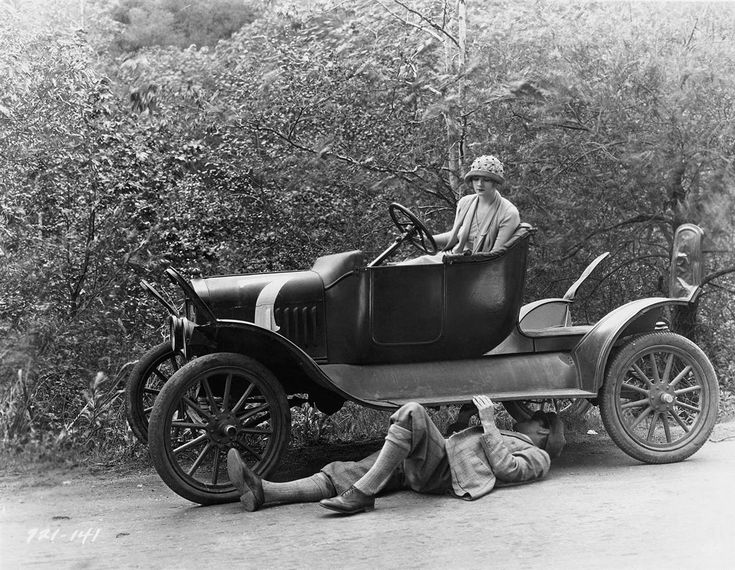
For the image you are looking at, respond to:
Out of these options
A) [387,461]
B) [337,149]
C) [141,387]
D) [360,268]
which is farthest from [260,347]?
[337,149]

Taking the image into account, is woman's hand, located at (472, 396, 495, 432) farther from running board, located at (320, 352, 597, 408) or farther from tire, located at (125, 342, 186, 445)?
tire, located at (125, 342, 186, 445)

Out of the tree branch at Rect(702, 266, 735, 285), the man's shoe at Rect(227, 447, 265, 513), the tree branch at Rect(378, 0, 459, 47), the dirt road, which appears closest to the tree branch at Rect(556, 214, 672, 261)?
the tree branch at Rect(702, 266, 735, 285)

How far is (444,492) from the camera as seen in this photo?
541 centimetres

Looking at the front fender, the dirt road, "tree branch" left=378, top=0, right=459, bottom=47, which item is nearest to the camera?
the dirt road

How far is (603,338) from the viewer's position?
20.0ft

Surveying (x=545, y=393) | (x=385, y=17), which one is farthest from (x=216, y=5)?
(x=545, y=393)

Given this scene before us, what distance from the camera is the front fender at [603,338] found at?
238 inches

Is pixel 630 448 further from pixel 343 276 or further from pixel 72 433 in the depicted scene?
pixel 72 433

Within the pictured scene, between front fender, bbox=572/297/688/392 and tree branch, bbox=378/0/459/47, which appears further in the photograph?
tree branch, bbox=378/0/459/47

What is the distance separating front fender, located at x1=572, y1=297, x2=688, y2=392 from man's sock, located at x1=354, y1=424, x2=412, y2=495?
5.22 ft

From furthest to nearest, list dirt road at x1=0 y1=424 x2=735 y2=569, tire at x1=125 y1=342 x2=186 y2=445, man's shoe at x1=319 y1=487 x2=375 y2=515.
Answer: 1. tire at x1=125 y1=342 x2=186 y2=445
2. man's shoe at x1=319 y1=487 x2=375 y2=515
3. dirt road at x1=0 y1=424 x2=735 y2=569

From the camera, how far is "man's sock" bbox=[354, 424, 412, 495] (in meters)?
5.02

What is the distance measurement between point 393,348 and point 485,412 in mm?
792

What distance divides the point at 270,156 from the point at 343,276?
2.52 m
